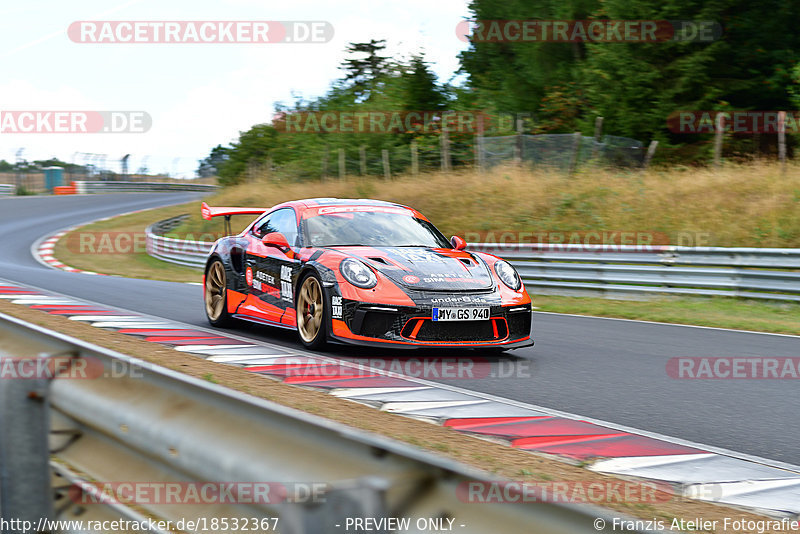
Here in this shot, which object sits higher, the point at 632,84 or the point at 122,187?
the point at 632,84

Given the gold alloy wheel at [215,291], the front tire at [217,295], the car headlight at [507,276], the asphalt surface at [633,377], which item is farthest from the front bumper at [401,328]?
the gold alloy wheel at [215,291]

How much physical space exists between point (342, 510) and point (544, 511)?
370 mm

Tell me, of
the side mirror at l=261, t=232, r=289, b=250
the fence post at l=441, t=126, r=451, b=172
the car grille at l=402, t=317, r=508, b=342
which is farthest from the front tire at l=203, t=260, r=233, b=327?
the fence post at l=441, t=126, r=451, b=172

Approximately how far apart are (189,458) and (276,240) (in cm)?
599

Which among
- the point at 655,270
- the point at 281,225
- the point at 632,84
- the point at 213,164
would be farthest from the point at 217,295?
the point at 213,164

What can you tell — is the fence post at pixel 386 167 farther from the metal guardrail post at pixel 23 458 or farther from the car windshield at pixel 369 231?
the metal guardrail post at pixel 23 458

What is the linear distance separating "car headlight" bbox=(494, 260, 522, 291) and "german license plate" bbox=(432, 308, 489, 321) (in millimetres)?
579

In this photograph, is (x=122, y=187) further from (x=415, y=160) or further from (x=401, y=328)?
(x=401, y=328)

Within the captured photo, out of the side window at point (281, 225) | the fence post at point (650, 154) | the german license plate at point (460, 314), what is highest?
the fence post at point (650, 154)

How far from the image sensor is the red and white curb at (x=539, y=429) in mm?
3965

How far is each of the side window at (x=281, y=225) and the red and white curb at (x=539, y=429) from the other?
110cm

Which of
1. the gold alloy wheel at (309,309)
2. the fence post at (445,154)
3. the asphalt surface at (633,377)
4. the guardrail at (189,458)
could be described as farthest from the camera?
the fence post at (445,154)

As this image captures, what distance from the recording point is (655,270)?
539 inches

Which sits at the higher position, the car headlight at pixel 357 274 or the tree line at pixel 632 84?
the tree line at pixel 632 84
